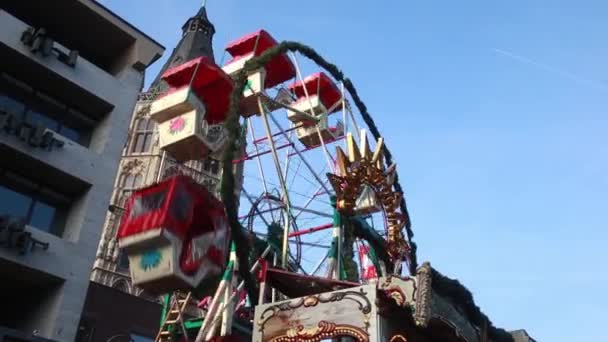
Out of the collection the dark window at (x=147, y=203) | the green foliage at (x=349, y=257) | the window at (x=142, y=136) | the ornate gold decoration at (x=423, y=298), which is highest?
the window at (x=142, y=136)

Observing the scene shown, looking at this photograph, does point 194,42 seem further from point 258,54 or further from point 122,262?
point 258,54

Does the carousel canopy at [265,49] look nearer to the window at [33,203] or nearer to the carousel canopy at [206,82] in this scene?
the carousel canopy at [206,82]

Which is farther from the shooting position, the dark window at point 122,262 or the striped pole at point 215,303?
the dark window at point 122,262

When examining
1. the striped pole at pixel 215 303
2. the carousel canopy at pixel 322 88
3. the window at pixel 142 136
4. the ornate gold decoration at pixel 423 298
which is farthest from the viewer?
the window at pixel 142 136

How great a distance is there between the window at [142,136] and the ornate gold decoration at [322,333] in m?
43.7

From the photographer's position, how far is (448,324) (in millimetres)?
17703

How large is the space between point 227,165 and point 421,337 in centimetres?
762

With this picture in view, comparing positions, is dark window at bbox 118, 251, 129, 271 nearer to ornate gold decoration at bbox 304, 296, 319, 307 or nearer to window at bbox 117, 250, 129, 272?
window at bbox 117, 250, 129, 272

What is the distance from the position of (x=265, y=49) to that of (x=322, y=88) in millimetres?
3587

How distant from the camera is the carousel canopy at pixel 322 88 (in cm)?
3234

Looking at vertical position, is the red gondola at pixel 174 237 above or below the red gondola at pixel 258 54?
below

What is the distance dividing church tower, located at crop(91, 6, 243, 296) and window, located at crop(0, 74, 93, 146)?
57.6 ft

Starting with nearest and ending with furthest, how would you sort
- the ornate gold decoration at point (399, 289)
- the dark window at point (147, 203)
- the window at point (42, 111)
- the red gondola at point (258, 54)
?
the ornate gold decoration at point (399, 289) → the dark window at point (147, 203) → the window at point (42, 111) → the red gondola at point (258, 54)

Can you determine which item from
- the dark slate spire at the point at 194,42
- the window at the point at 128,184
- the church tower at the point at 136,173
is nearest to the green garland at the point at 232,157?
the church tower at the point at 136,173
